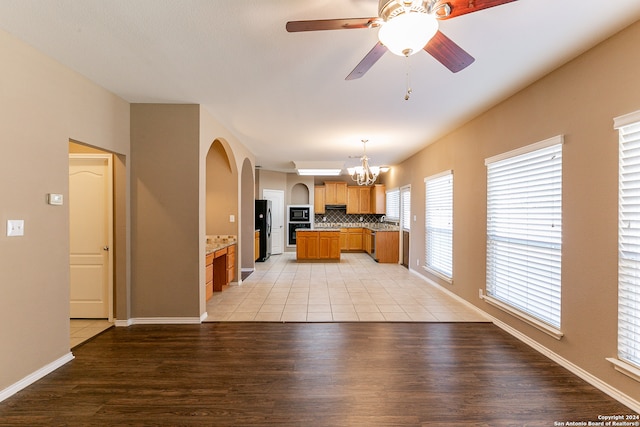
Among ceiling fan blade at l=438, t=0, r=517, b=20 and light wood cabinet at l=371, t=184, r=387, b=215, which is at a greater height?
ceiling fan blade at l=438, t=0, r=517, b=20

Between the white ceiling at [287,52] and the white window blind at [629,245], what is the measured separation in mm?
884

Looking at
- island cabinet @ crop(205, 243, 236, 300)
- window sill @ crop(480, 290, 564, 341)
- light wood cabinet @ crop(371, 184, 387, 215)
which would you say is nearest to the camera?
window sill @ crop(480, 290, 564, 341)

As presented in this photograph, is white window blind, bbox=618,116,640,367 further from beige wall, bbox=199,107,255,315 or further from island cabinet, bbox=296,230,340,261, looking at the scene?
island cabinet, bbox=296,230,340,261

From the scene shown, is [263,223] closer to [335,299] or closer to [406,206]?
[406,206]

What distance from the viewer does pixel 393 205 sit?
8625 mm

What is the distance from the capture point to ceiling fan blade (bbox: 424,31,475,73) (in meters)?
1.62

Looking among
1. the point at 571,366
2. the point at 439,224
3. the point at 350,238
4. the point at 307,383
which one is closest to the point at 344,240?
the point at 350,238

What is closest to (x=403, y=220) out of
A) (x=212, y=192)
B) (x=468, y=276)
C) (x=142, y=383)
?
(x=468, y=276)

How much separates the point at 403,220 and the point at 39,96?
277 inches

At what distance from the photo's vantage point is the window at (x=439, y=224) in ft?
15.7

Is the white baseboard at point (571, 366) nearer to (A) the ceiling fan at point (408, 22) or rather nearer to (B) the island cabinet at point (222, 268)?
(A) the ceiling fan at point (408, 22)

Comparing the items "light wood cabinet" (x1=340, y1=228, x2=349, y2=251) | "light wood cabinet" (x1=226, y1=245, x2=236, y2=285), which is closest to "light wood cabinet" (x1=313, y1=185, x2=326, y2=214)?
"light wood cabinet" (x1=340, y1=228, x2=349, y2=251)

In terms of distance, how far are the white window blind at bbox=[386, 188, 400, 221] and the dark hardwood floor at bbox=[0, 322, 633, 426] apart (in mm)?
5249

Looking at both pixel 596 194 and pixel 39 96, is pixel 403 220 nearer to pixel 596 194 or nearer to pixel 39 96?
pixel 596 194
